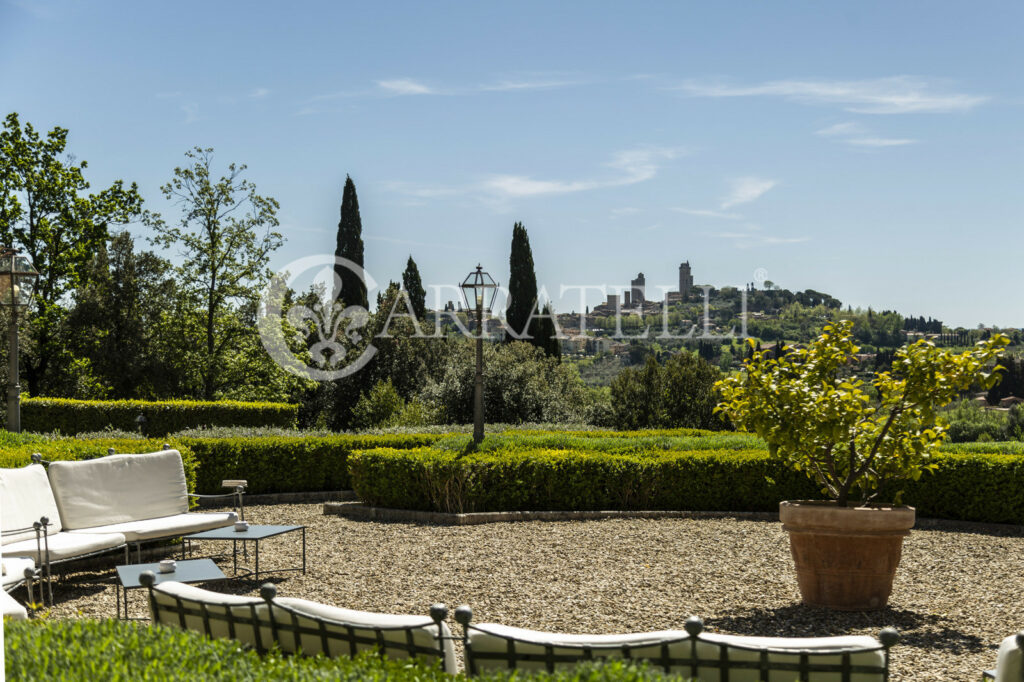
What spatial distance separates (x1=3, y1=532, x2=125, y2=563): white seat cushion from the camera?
629cm

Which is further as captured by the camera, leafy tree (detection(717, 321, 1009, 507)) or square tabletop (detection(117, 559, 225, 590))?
leafy tree (detection(717, 321, 1009, 507))

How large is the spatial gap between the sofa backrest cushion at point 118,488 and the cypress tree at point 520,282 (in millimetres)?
25399

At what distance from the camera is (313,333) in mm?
29594

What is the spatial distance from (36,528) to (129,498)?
1.53m

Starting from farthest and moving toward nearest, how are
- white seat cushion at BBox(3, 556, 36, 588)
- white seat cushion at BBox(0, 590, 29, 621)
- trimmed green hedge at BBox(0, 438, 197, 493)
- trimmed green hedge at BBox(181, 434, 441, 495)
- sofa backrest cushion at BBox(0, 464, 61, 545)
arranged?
trimmed green hedge at BBox(181, 434, 441, 495)
trimmed green hedge at BBox(0, 438, 197, 493)
sofa backrest cushion at BBox(0, 464, 61, 545)
white seat cushion at BBox(3, 556, 36, 588)
white seat cushion at BBox(0, 590, 29, 621)

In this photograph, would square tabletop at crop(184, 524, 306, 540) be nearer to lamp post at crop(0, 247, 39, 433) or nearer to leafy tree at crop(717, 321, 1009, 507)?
leafy tree at crop(717, 321, 1009, 507)

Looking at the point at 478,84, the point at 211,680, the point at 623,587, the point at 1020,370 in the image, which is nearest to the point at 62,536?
the point at 623,587

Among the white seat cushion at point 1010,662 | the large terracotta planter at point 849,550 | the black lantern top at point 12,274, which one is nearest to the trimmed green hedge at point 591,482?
the large terracotta planter at point 849,550

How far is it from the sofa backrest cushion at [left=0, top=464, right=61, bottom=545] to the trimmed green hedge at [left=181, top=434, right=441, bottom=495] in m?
4.91

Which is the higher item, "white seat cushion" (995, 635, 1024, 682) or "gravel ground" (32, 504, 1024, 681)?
"white seat cushion" (995, 635, 1024, 682)

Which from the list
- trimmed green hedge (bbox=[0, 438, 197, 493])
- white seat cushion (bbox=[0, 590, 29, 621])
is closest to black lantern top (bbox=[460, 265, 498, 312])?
trimmed green hedge (bbox=[0, 438, 197, 493])

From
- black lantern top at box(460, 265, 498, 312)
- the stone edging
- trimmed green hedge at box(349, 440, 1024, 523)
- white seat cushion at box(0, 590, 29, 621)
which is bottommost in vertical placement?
the stone edging

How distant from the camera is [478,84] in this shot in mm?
11789

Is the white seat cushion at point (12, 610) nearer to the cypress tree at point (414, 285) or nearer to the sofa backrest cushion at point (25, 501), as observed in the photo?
the sofa backrest cushion at point (25, 501)
